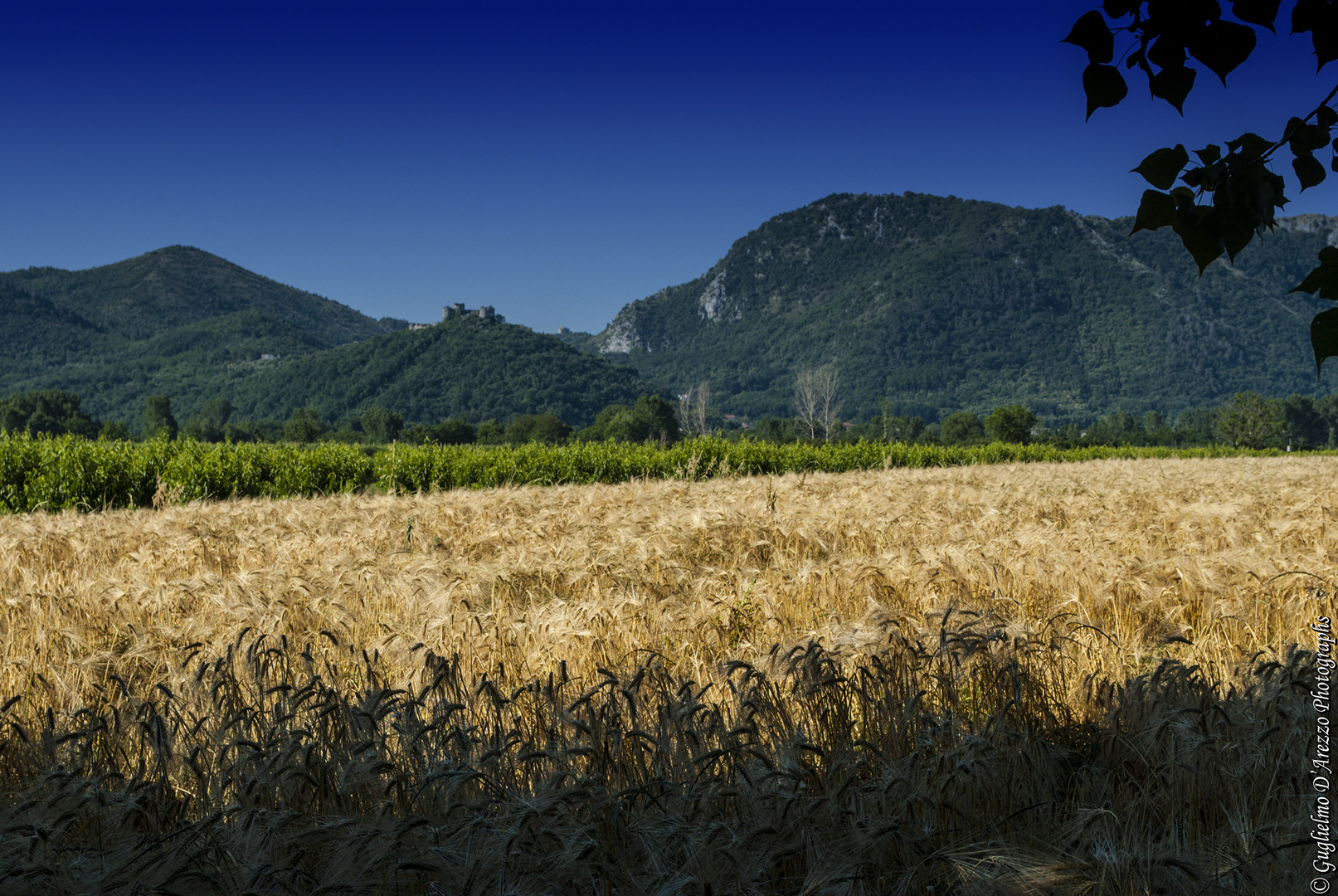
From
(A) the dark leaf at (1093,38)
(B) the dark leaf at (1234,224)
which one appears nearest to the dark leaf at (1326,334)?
(B) the dark leaf at (1234,224)

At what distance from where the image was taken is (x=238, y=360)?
175000 millimetres

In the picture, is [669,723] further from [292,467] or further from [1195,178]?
[292,467]

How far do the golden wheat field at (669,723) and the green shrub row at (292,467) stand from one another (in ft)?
37.2

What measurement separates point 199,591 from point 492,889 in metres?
4.40

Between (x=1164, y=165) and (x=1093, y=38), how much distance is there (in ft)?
1.35

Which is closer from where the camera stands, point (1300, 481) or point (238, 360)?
point (1300, 481)

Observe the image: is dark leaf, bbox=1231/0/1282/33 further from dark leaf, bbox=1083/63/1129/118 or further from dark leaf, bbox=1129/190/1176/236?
dark leaf, bbox=1129/190/1176/236

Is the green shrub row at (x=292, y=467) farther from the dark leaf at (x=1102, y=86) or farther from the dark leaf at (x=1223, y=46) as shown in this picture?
the dark leaf at (x=1223, y=46)

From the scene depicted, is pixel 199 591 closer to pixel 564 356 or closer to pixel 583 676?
pixel 583 676

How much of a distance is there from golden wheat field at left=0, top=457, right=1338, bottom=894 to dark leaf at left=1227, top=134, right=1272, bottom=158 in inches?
73.8

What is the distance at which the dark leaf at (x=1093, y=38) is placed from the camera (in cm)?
192

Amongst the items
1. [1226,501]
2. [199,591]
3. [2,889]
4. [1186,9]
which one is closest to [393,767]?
[2,889]

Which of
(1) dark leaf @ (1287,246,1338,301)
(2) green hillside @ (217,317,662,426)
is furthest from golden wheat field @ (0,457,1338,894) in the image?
(2) green hillside @ (217,317,662,426)

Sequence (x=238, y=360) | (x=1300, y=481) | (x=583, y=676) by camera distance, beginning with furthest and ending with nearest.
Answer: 1. (x=238, y=360)
2. (x=1300, y=481)
3. (x=583, y=676)
